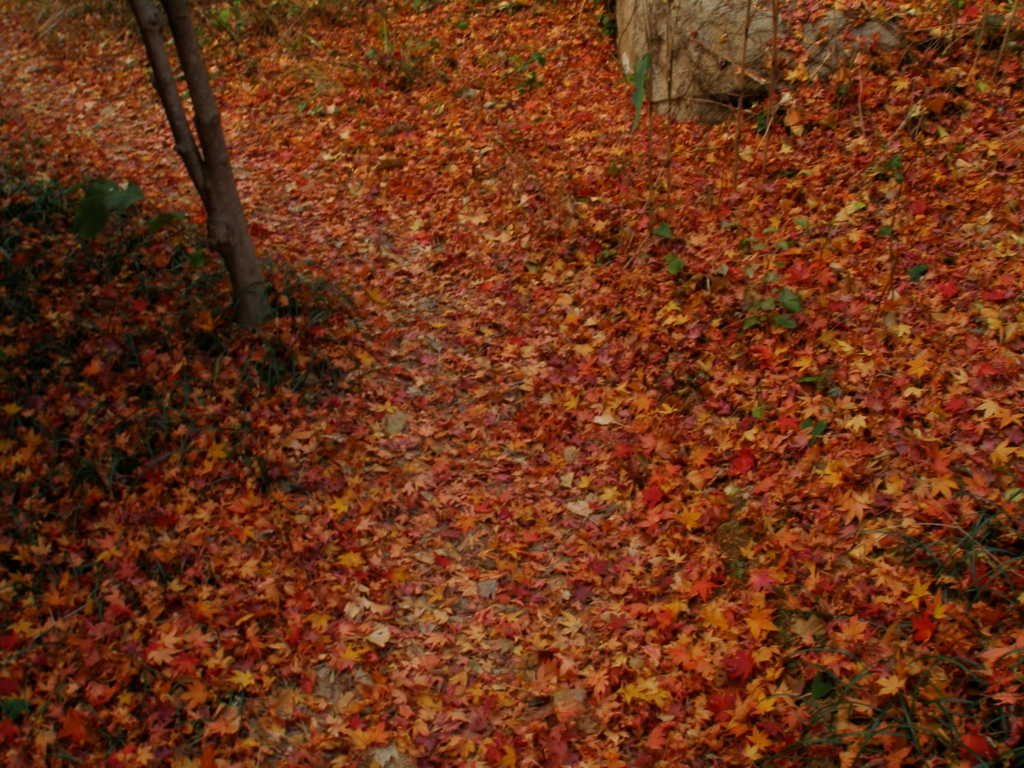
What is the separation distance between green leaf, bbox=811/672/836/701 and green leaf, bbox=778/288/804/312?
8.17 ft

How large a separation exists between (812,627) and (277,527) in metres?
2.84

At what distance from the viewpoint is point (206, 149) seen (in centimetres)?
454

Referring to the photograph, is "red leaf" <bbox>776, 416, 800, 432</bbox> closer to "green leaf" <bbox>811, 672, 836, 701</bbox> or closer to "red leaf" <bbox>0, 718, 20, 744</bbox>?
"green leaf" <bbox>811, 672, 836, 701</bbox>

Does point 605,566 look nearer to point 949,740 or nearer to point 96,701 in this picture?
point 949,740

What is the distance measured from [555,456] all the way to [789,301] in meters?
1.89

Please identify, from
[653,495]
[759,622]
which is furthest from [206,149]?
[759,622]

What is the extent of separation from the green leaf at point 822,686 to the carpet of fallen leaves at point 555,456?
0.02 metres

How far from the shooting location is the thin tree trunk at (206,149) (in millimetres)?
4168

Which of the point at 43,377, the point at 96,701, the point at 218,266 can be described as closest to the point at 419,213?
the point at 218,266

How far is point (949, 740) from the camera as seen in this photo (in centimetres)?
276

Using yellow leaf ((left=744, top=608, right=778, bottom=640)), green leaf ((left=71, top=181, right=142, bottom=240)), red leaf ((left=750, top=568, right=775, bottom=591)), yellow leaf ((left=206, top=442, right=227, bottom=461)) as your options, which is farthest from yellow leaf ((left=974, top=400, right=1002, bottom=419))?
green leaf ((left=71, top=181, right=142, bottom=240))

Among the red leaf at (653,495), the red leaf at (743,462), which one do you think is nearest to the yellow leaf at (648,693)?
the red leaf at (653,495)

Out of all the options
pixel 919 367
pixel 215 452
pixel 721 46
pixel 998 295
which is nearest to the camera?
pixel 919 367

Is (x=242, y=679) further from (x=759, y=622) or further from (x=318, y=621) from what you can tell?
(x=759, y=622)
